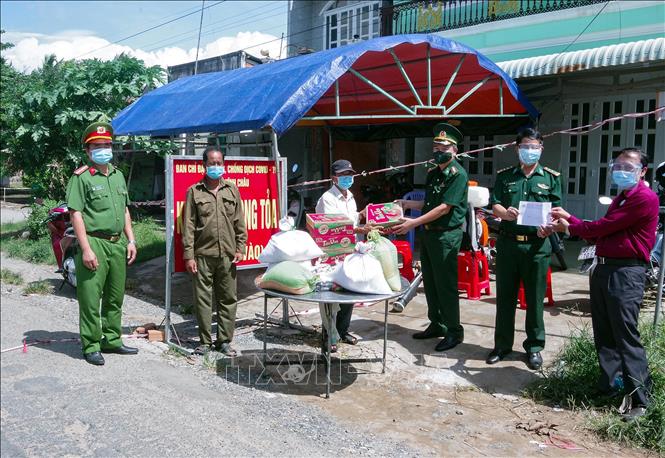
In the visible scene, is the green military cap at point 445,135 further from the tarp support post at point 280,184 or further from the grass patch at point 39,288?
the grass patch at point 39,288

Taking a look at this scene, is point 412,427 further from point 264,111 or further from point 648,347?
point 264,111

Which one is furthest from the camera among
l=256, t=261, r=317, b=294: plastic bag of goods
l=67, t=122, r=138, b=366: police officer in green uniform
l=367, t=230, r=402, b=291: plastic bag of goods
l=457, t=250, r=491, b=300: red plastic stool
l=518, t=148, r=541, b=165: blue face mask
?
l=457, t=250, r=491, b=300: red plastic stool

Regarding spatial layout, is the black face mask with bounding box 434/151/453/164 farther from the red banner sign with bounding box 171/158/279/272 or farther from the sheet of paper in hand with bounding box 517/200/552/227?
the red banner sign with bounding box 171/158/279/272

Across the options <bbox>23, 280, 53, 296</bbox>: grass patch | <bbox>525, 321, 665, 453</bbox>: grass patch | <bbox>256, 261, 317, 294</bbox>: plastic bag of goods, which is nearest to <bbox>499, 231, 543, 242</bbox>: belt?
<bbox>525, 321, 665, 453</bbox>: grass patch

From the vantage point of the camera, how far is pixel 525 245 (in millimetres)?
4730

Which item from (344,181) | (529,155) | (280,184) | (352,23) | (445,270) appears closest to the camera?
(529,155)

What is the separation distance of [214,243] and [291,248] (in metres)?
0.86

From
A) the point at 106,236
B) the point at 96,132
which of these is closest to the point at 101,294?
the point at 106,236

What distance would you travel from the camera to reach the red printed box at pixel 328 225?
4.86 meters

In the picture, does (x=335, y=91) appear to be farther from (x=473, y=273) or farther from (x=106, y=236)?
(x=106, y=236)

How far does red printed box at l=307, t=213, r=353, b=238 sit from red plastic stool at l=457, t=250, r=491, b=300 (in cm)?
233

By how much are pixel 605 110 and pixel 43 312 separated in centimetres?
934

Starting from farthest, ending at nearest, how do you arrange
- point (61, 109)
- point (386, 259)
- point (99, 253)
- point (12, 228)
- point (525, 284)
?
point (12, 228), point (61, 109), point (99, 253), point (525, 284), point (386, 259)

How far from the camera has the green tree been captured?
11.0m
